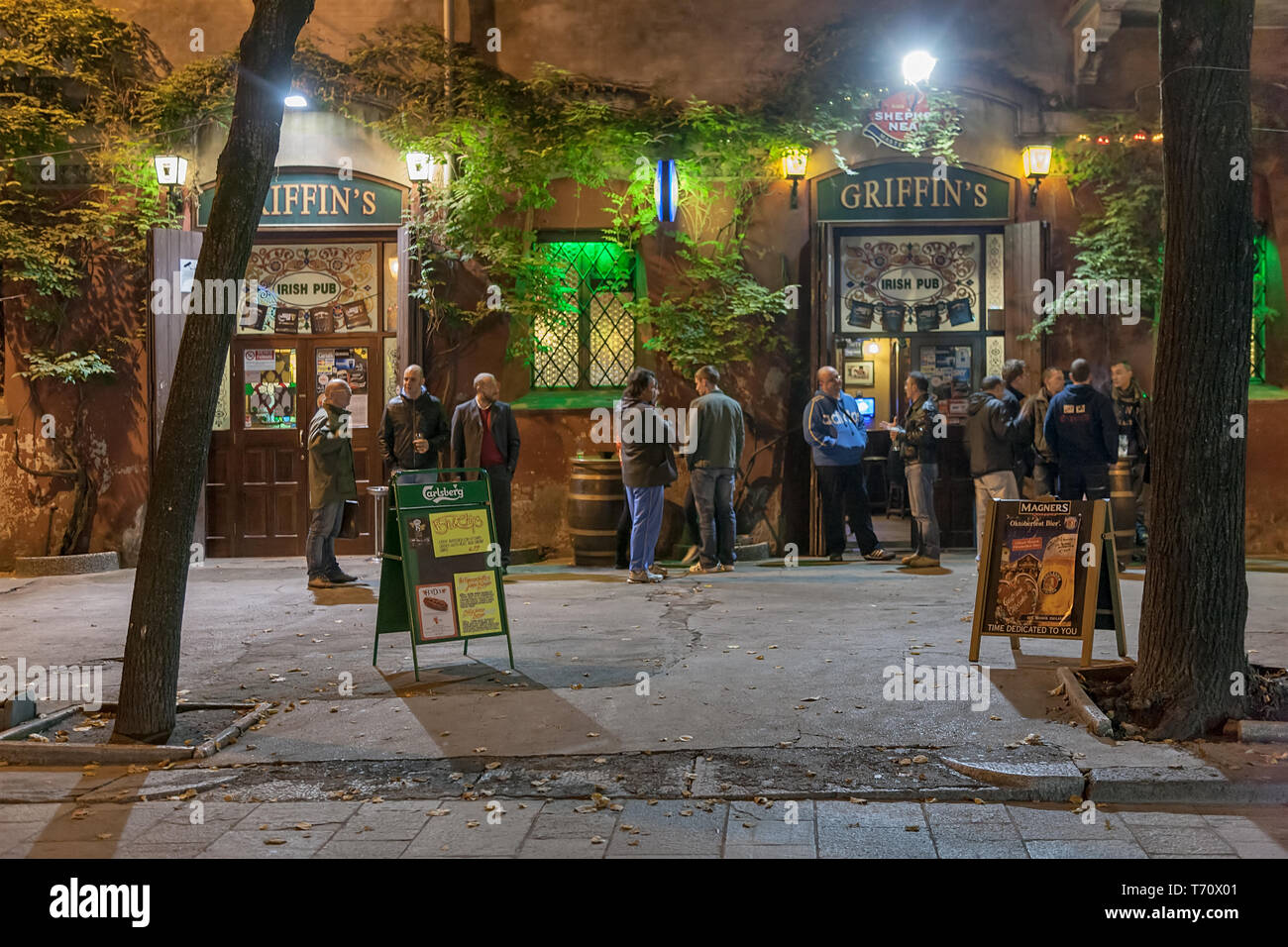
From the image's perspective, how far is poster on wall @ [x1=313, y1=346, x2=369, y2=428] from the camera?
13750 mm

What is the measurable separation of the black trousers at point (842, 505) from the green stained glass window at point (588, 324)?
2699 mm

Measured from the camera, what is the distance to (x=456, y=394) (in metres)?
13.6

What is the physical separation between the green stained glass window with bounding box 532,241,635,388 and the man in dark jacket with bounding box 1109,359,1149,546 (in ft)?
16.9

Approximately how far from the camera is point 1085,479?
1115 cm

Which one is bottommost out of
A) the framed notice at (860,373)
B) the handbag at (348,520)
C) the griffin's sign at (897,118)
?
the handbag at (348,520)

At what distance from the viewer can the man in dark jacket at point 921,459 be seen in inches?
464

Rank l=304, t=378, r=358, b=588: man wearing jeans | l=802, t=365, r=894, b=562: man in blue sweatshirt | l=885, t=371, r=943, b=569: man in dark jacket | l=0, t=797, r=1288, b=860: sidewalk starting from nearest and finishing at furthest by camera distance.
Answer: l=0, t=797, r=1288, b=860: sidewalk, l=304, t=378, r=358, b=588: man wearing jeans, l=885, t=371, r=943, b=569: man in dark jacket, l=802, t=365, r=894, b=562: man in blue sweatshirt

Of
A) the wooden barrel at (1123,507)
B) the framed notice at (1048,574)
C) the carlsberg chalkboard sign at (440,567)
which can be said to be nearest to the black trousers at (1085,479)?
the wooden barrel at (1123,507)

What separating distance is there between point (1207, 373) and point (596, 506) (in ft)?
23.7

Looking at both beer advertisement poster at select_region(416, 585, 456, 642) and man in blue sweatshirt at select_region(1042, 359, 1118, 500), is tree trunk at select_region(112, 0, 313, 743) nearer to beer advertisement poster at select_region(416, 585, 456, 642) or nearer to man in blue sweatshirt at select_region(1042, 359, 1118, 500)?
beer advertisement poster at select_region(416, 585, 456, 642)

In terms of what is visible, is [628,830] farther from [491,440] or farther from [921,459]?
[921,459]

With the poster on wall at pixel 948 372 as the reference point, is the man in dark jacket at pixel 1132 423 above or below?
below

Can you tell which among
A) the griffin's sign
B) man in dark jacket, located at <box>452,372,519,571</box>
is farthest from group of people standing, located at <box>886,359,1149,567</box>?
man in dark jacket, located at <box>452,372,519,571</box>

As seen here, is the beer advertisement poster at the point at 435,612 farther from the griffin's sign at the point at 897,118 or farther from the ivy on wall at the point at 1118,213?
the griffin's sign at the point at 897,118
